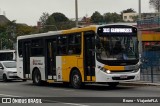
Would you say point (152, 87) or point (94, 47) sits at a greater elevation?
point (94, 47)

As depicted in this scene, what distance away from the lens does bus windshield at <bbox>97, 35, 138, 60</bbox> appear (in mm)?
21531

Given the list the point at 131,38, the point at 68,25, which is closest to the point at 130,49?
the point at 131,38

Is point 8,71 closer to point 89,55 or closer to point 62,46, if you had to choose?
point 62,46

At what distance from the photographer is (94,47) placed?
21.7 metres

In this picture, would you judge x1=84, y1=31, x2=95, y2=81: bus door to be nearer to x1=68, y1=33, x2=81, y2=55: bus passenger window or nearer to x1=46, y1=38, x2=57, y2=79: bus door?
x1=68, y1=33, x2=81, y2=55: bus passenger window

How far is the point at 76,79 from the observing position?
2305 centimetres

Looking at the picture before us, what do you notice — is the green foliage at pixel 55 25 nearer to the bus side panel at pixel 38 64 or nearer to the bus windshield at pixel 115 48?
the bus side panel at pixel 38 64

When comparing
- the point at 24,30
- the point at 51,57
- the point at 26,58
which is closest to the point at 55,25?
the point at 24,30

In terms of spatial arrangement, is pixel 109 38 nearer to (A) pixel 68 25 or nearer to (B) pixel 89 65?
(B) pixel 89 65

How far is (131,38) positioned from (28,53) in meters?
8.05

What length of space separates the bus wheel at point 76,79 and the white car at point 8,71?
10513 millimetres

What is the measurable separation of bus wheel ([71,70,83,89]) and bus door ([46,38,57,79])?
211 centimetres

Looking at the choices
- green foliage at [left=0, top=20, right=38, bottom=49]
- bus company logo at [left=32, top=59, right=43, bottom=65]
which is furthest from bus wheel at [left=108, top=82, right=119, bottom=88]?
green foliage at [left=0, top=20, right=38, bottom=49]

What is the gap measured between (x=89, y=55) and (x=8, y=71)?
1234cm
